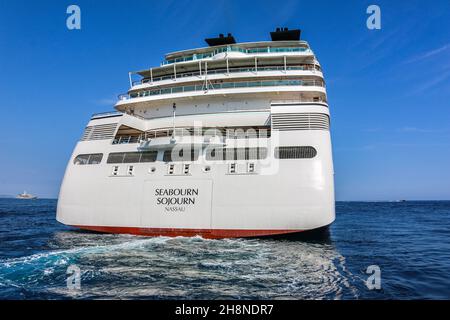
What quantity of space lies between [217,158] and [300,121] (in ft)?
16.6

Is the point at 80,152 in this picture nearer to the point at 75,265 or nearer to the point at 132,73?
the point at 132,73

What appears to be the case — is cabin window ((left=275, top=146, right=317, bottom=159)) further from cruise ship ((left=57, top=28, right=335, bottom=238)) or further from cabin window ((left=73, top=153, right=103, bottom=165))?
cabin window ((left=73, top=153, right=103, bottom=165))

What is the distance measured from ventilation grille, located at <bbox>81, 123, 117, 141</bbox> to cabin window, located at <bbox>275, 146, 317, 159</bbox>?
35.4 feet

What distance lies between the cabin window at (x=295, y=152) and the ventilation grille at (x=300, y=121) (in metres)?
1.27

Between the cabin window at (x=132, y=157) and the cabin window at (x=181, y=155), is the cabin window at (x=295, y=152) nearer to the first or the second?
the cabin window at (x=181, y=155)

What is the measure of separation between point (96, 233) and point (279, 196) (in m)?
11.3

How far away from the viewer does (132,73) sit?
77.2 ft

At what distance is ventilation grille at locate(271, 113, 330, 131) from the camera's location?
642 inches

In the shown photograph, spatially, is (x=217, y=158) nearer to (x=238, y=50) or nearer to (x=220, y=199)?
(x=220, y=199)

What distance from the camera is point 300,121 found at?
647 inches

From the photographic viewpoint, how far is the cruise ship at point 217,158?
595 inches

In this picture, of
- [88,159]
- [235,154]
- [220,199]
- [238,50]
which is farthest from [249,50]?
[88,159]

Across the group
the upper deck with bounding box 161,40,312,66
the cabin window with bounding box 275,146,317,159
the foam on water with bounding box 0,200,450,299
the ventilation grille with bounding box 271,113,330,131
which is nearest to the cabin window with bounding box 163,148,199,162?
the foam on water with bounding box 0,200,450,299
